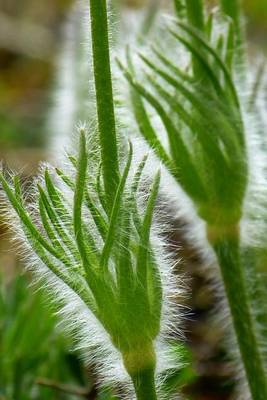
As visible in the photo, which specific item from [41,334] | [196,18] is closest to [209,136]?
[196,18]

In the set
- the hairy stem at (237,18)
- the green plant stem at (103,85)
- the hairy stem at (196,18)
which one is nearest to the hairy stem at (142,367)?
the green plant stem at (103,85)

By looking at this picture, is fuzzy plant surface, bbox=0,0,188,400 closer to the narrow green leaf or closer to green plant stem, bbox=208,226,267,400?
the narrow green leaf

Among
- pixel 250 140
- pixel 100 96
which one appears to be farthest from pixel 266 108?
pixel 100 96

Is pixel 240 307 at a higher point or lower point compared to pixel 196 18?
lower

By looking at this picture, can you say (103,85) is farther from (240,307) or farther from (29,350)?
(29,350)

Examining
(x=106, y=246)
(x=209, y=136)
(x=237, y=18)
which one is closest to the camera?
(x=106, y=246)

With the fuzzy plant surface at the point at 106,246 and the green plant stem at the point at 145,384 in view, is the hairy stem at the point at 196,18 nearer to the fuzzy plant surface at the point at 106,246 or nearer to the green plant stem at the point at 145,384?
the fuzzy plant surface at the point at 106,246
